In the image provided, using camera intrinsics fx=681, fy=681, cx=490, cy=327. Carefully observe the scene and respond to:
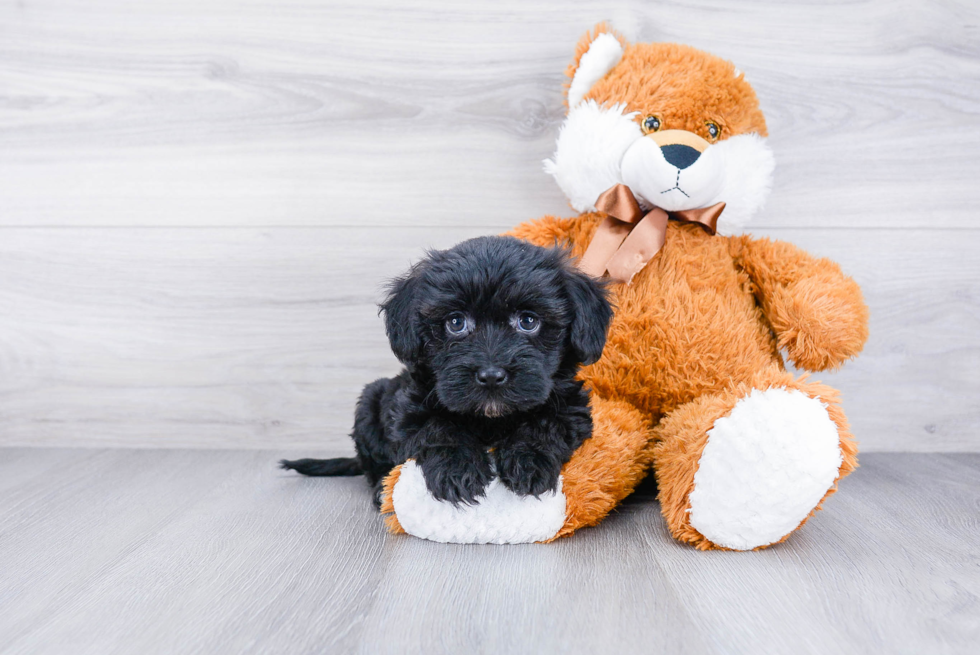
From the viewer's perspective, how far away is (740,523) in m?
1.14

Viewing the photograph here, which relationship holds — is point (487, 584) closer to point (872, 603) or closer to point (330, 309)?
point (872, 603)

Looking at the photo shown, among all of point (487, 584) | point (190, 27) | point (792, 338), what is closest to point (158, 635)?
point (487, 584)

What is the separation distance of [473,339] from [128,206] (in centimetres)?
127

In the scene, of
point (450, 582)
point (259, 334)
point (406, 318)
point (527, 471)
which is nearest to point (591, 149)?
point (406, 318)

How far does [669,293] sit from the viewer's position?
143 cm

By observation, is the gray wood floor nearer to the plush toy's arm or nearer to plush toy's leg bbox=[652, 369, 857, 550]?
plush toy's leg bbox=[652, 369, 857, 550]

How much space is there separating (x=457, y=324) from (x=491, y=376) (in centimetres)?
14

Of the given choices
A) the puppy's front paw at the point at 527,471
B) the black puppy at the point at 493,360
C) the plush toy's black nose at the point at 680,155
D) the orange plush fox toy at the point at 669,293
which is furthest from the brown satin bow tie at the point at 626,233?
the puppy's front paw at the point at 527,471

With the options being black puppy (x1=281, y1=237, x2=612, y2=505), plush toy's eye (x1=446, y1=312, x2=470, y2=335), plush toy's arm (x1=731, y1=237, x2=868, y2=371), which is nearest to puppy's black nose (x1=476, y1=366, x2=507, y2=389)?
black puppy (x1=281, y1=237, x2=612, y2=505)

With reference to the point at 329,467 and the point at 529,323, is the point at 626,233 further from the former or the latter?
the point at 329,467

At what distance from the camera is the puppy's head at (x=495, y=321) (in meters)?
A: 1.11

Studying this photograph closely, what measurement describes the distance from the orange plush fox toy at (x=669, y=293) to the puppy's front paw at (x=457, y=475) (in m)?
0.04

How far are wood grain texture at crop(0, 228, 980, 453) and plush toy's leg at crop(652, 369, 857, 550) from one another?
0.78 metres

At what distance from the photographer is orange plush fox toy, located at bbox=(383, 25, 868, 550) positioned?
121cm
